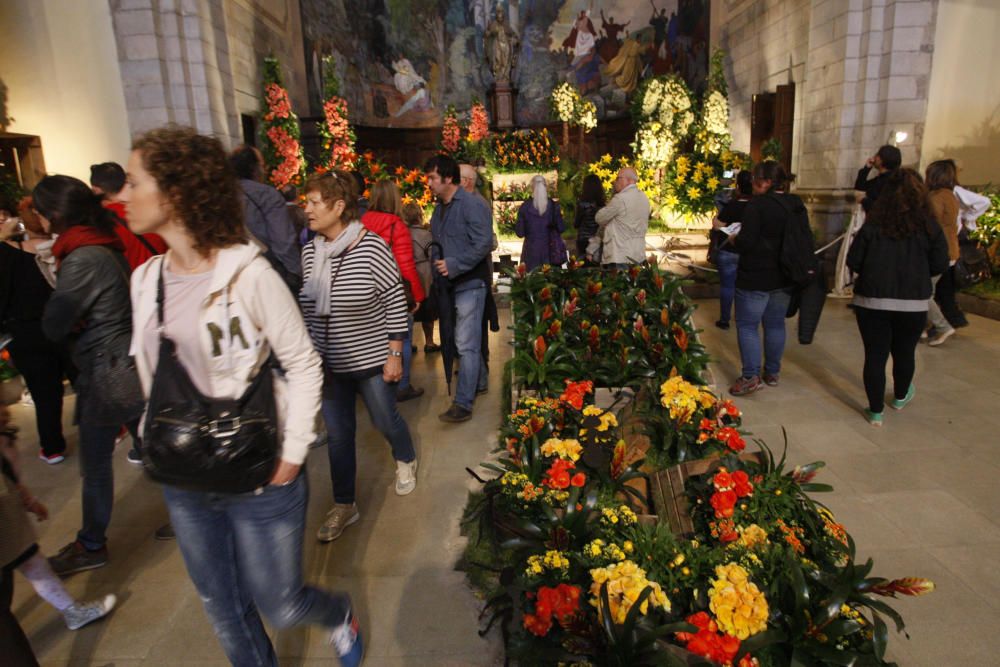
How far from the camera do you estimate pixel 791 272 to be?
4.56 metres

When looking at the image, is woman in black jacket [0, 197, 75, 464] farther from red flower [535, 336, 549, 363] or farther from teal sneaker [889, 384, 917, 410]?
teal sneaker [889, 384, 917, 410]

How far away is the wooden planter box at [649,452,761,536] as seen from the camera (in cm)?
237

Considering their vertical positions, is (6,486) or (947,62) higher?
(947,62)

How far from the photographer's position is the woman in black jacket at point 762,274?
4582 mm

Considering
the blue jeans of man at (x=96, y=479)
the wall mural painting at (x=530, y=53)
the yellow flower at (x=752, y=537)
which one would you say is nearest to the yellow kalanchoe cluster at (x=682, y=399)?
the yellow flower at (x=752, y=537)

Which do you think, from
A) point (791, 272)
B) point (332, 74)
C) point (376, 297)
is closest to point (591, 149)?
point (332, 74)

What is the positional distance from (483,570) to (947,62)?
33.1 feet

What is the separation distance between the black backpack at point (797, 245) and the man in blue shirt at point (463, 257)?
6.93ft

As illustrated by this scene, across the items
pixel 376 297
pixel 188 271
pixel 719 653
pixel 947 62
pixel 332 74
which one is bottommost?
pixel 719 653

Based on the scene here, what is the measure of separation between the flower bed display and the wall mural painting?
14.4 meters

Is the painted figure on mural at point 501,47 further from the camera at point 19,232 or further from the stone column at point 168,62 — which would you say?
the camera at point 19,232

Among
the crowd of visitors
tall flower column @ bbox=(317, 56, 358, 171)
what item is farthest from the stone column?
the crowd of visitors

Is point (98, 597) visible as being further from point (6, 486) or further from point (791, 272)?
point (791, 272)

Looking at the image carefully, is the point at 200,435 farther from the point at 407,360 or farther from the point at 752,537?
the point at 407,360
